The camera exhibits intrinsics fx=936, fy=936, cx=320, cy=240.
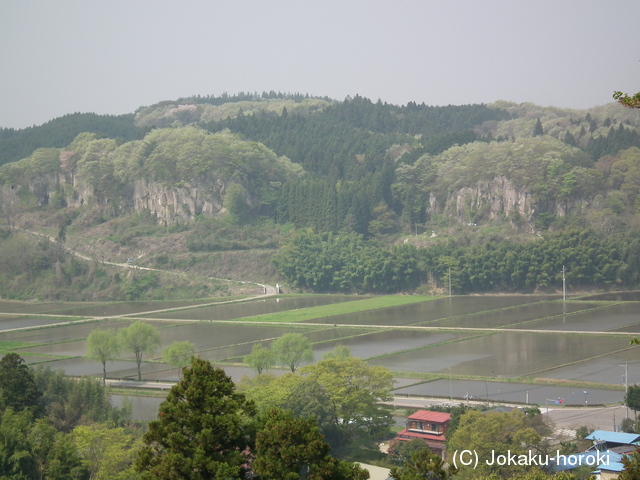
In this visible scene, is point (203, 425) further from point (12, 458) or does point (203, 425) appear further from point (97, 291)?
point (97, 291)

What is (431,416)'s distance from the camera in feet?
92.5

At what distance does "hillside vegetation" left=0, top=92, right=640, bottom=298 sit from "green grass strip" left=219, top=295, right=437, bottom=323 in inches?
140

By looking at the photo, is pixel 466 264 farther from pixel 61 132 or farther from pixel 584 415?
pixel 61 132

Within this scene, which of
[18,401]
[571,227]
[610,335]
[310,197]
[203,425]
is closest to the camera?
[203,425]

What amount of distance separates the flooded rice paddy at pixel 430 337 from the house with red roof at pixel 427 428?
5.60 metres

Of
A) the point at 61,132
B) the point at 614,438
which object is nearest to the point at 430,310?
the point at 614,438

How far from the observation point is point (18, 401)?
28.2 meters

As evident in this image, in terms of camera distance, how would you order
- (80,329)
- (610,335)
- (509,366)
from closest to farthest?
(509,366) < (610,335) < (80,329)

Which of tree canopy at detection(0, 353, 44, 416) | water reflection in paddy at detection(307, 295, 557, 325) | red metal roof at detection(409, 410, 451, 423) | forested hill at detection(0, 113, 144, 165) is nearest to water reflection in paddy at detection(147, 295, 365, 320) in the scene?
water reflection in paddy at detection(307, 295, 557, 325)

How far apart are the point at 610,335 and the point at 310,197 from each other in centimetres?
4409

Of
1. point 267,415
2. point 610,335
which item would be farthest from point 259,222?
point 267,415

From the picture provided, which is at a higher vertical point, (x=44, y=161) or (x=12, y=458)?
(x=44, y=161)

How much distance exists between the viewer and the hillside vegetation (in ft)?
231

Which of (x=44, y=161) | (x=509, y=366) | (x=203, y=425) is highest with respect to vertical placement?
(x=44, y=161)
